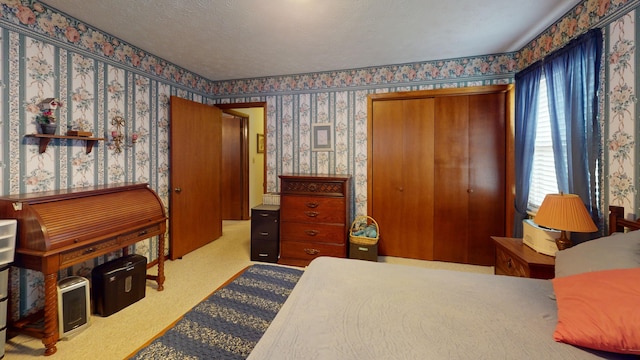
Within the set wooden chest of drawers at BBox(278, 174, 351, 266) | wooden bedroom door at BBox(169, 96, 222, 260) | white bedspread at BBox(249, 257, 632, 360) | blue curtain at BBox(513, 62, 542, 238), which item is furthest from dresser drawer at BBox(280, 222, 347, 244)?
blue curtain at BBox(513, 62, 542, 238)

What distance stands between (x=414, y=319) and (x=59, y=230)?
7.47 ft

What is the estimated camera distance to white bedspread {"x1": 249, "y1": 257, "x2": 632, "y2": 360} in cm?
91

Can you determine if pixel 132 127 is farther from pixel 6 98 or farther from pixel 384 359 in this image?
pixel 384 359

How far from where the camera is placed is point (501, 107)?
3158mm

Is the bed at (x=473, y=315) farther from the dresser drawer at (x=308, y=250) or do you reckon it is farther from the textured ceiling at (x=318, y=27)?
the textured ceiling at (x=318, y=27)

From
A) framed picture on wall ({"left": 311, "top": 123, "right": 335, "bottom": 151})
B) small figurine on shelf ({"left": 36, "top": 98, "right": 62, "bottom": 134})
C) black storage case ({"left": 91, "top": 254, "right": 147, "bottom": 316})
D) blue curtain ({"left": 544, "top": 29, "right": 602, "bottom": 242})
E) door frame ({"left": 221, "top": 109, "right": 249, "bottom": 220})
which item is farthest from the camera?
door frame ({"left": 221, "top": 109, "right": 249, "bottom": 220})

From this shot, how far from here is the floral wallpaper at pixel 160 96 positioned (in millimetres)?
1815

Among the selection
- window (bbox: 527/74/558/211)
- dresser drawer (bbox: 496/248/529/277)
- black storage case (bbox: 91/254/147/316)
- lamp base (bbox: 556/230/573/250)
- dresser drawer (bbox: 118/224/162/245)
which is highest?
window (bbox: 527/74/558/211)

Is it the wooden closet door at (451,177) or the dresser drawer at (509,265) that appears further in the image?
the wooden closet door at (451,177)

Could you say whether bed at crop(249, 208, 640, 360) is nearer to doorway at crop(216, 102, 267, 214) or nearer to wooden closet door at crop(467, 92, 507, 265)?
wooden closet door at crop(467, 92, 507, 265)

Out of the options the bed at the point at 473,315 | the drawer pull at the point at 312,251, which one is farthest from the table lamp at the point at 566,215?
the drawer pull at the point at 312,251

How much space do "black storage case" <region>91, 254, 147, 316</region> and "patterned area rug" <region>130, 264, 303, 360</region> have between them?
28.7 inches

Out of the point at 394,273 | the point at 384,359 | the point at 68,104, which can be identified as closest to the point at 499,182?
the point at 394,273

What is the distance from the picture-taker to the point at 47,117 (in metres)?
2.12
